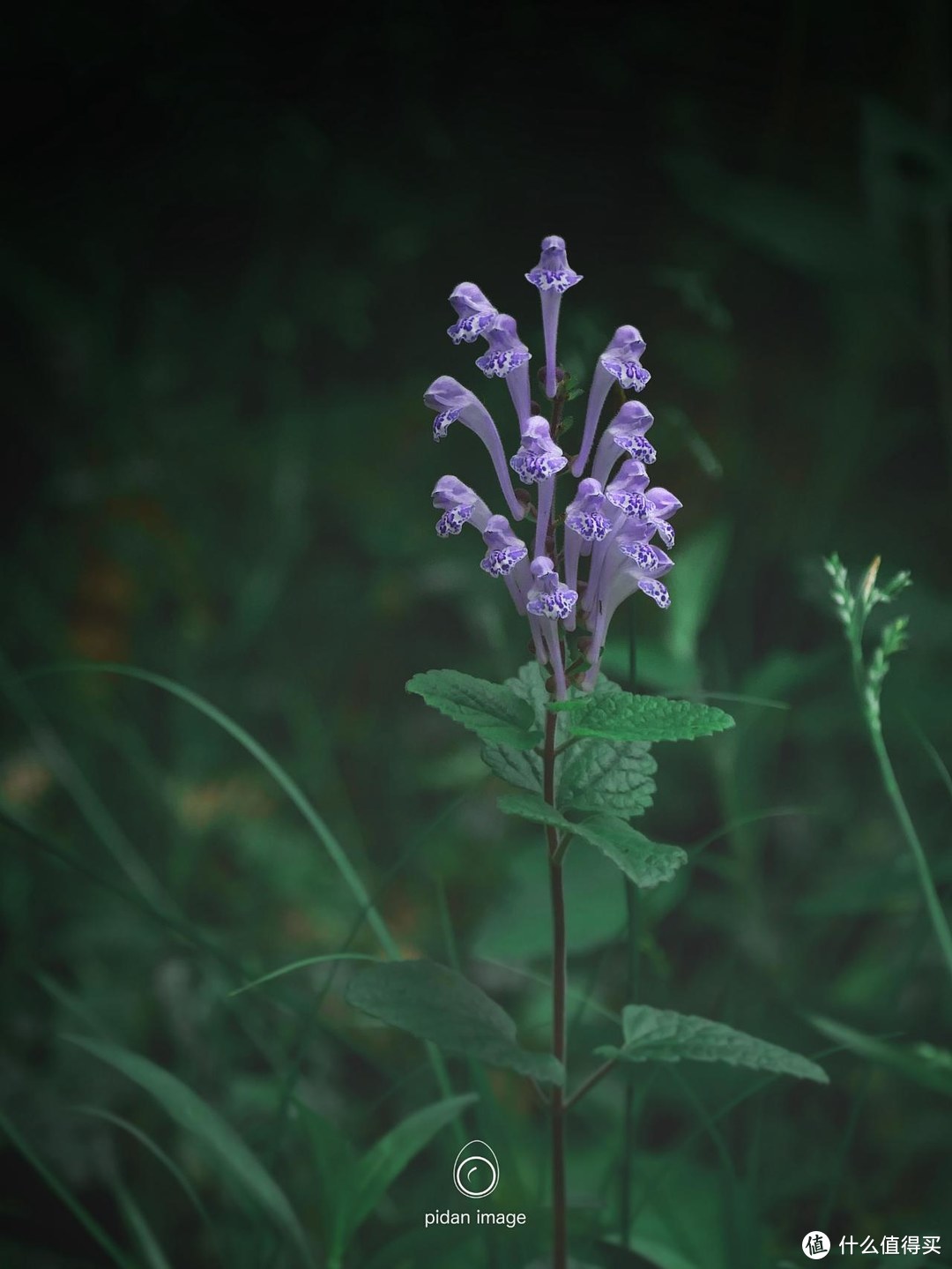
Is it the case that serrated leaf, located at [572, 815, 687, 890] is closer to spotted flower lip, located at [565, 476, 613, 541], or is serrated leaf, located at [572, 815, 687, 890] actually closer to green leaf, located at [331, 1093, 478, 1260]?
spotted flower lip, located at [565, 476, 613, 541]

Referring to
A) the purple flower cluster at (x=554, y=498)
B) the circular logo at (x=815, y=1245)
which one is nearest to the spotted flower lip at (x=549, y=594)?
the purple flower cluster at (x=554, y=498)

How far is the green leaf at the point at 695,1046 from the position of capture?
512mm

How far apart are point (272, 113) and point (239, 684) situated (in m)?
0.78

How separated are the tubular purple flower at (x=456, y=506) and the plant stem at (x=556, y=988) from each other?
11 centimetres

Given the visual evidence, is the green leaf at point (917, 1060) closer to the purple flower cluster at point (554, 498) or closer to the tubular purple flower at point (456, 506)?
the purple flower cluster at point (554, 498)

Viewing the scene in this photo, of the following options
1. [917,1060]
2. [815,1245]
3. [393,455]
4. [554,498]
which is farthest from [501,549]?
[393,455]

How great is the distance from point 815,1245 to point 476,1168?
0.23 metres

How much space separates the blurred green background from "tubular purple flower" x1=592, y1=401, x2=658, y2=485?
53 centimetres

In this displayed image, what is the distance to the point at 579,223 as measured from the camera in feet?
5.10

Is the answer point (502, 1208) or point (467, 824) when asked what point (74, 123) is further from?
point (502, 1208)

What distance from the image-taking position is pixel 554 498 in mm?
550

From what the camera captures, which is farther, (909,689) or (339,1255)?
(909,689)

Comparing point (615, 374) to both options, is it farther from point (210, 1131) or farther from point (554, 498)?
point (210, 1131)

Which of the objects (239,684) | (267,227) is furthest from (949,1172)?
(267,227)
